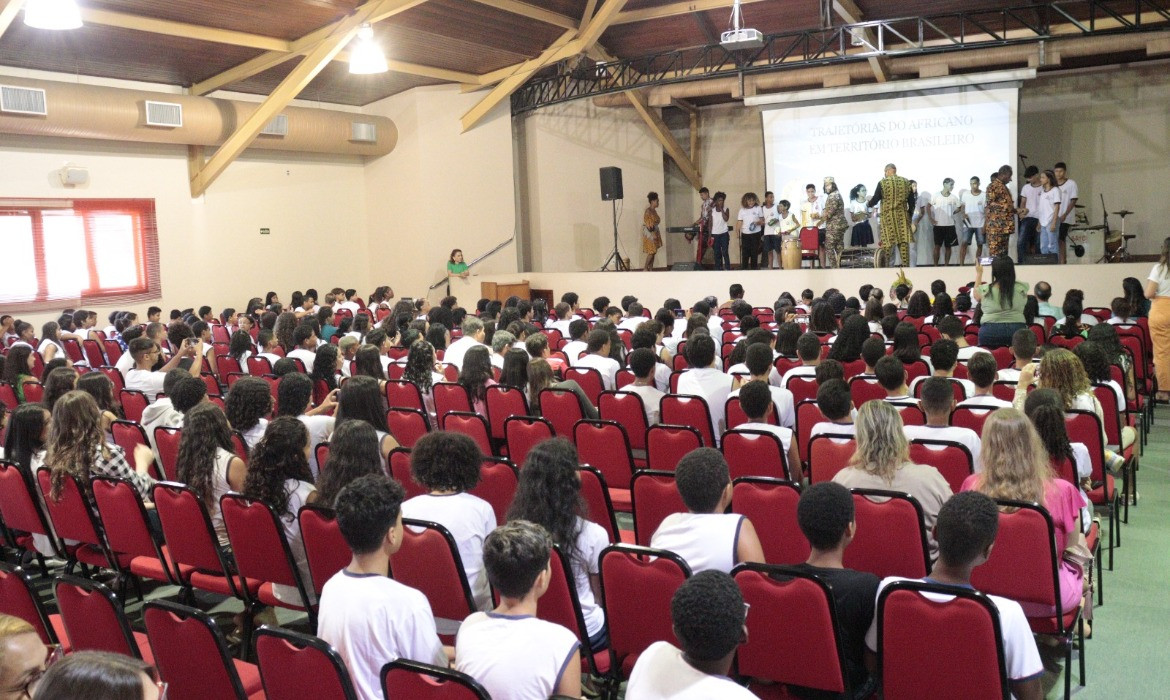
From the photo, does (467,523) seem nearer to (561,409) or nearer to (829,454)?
(829,454)

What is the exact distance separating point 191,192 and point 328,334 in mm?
6223

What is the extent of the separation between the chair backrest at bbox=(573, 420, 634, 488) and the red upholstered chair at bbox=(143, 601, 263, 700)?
8.89 feet

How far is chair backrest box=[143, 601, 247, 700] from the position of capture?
7.93 feet

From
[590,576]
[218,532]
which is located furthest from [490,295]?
[590,576]

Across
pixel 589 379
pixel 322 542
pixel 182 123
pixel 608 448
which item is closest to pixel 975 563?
pixel 322 542

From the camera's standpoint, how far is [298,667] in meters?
2.33

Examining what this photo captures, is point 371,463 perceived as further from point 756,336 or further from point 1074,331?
point 1074,331

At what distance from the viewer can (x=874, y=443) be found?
374 cm

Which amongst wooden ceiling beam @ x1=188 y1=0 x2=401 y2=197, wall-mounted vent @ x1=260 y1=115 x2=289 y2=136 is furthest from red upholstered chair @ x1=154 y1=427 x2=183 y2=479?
wall-mounted vent @ x1=260 y1=115 x2=289 y2=136

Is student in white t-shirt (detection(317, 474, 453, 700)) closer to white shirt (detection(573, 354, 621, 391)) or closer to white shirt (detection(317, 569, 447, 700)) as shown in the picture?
white shirt (detection(317, 569, 447, 700))

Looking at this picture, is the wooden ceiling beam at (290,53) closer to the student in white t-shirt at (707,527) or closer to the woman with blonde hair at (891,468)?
the woman with blonde hair at (891,468)

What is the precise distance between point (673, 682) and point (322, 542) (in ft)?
6.33

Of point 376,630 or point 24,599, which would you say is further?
point 24,599

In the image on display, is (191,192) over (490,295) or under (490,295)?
over
